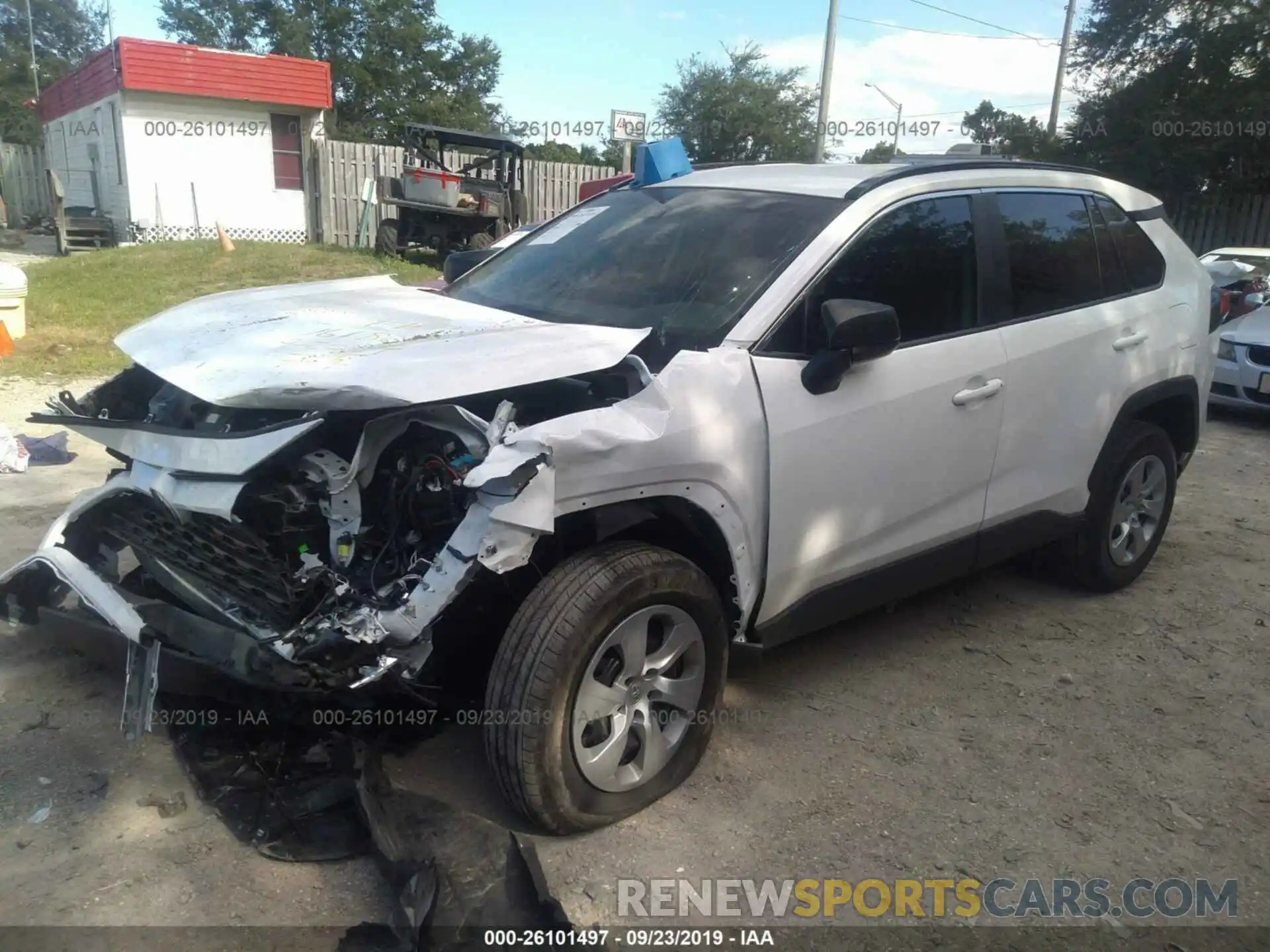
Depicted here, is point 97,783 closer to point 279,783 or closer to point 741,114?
point 279,783

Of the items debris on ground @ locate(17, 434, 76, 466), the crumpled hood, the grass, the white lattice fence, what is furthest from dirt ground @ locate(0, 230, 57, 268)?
the crumpled hood

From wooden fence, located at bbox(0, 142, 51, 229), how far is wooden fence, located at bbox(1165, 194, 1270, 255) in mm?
28941

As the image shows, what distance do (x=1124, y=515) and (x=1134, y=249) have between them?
121cm

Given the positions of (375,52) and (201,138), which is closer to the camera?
(201,138)

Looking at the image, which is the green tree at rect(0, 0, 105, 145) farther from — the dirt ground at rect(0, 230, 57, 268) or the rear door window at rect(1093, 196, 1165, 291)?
the rear door window at rect(1093, 196, 1165, 291)

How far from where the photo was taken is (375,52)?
37969 mm

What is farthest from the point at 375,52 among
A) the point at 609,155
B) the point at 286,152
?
the point at 286,152

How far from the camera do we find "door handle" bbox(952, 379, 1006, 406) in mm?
3527

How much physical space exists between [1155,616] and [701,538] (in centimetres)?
271

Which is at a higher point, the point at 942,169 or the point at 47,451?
the point at 942,169

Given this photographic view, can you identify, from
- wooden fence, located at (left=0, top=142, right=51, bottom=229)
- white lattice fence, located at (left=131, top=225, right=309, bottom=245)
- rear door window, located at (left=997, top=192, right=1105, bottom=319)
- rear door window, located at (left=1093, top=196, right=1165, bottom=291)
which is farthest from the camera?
wooden fence, located at (left=0, top=142, right=51, bottom=229)

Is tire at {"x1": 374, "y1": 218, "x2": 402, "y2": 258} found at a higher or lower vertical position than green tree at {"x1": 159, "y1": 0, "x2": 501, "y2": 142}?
lower

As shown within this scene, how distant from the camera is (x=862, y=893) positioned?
270 centimetres

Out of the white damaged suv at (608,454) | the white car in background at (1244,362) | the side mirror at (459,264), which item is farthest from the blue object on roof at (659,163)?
the white car in background at (1244,362)
